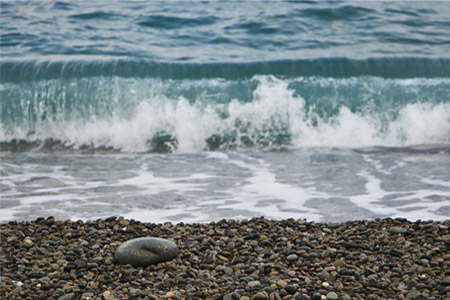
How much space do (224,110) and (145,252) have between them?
552cm

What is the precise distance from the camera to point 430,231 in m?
3.97

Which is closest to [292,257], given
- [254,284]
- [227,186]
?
[254,284]

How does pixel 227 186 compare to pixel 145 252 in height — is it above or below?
below

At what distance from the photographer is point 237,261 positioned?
137 inches

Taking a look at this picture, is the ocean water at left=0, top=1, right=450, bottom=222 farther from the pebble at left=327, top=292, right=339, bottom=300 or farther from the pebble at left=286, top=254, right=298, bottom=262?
the pebble at left=327, top=292, right=339, bottom=300

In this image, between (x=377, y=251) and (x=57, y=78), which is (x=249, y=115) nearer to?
(x=57, y=78)

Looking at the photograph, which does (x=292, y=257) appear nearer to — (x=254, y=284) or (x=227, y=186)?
(x=254, y=284)

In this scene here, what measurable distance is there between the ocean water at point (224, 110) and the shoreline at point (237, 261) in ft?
2.08

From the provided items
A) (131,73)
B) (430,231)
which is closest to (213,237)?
(430,231)

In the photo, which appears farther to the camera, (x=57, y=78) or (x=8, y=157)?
(x=57, y=78)

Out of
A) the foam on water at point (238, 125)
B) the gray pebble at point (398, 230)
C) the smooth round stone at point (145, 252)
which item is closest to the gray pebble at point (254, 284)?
the smooth round stone at point (145, 252)

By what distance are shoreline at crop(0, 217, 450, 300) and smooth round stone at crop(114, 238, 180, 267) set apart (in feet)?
0.12

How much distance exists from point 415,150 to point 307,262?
467 centimetres

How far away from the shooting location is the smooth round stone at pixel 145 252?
3.49 m
